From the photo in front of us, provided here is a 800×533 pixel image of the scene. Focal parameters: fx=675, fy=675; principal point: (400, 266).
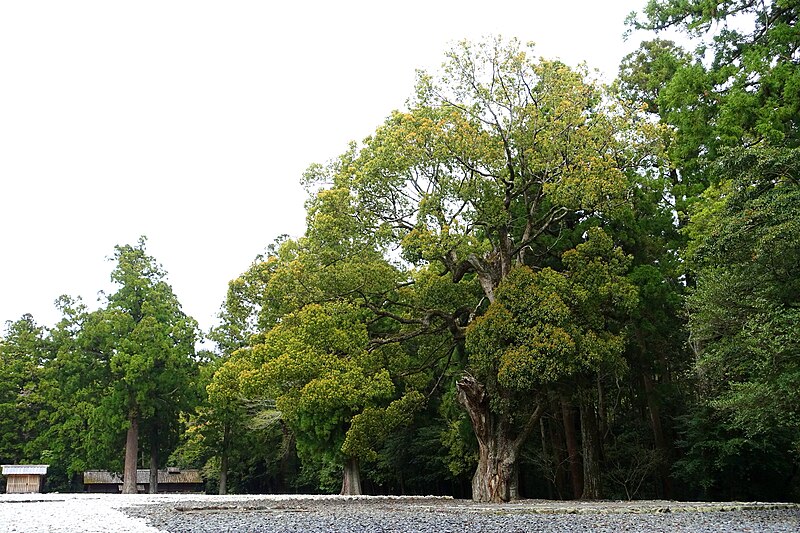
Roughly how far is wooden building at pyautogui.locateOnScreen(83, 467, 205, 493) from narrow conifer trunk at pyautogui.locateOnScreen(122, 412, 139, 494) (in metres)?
8.47

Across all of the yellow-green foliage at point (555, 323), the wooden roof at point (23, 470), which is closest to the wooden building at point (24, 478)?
the wooden roof at point (23, 470)

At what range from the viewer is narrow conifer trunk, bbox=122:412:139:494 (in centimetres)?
2853

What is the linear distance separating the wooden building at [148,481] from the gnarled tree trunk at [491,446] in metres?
25.9

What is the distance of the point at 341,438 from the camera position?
20.0 meters

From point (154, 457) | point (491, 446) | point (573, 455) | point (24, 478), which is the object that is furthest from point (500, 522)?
point (154, 457)

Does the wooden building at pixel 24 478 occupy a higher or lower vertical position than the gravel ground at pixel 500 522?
higher

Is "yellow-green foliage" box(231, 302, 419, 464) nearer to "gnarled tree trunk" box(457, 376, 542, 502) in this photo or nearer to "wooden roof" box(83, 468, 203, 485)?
"gnarled tree trunk" box(457, 376, 542, 502)

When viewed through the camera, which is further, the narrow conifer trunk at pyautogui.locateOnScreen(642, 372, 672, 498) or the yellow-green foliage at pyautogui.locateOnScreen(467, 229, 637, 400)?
the narrow conifer trunk at pyautogui.locateOnScreen(642, 372, 672, 498)

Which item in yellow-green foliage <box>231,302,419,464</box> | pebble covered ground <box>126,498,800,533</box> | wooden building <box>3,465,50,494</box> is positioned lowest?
pebble covered ground <box>126,498,800,533</box>

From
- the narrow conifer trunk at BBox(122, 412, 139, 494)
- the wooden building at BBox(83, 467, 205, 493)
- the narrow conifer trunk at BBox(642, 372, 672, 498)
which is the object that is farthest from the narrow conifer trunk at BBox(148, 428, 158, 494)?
the narrow conifer trunk at BBox(642, 372, 672, 498)

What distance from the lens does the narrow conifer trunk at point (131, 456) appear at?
2853 cm

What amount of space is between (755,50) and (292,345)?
40.2 feet

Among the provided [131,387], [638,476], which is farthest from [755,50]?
[131,387]

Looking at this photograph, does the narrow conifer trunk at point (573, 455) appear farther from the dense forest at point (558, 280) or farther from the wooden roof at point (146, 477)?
the wooden roof at point (146, 477)
